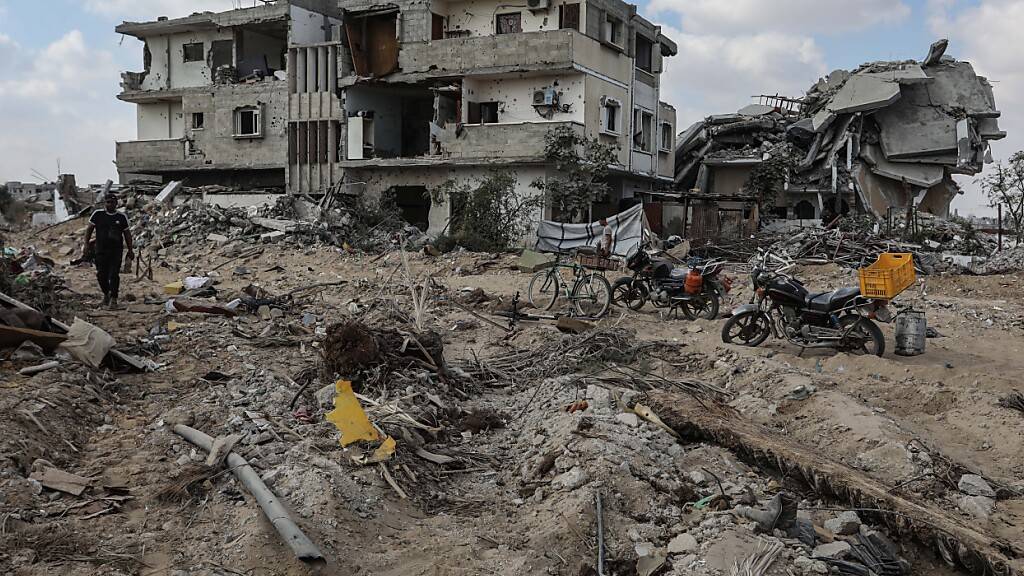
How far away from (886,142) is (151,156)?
25384 millimetres

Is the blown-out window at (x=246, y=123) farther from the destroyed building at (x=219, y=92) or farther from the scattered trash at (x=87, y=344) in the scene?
the scattered trash at (x=87, y=344)

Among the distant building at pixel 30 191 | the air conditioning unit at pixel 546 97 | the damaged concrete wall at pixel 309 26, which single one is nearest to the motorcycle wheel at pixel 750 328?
the air conditioning unit at pixel 546 97

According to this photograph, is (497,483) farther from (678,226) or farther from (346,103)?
(346,103)

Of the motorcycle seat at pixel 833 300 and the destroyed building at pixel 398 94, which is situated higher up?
the destroyed building at pixel 398 94

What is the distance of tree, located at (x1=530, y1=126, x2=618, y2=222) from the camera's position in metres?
21.6

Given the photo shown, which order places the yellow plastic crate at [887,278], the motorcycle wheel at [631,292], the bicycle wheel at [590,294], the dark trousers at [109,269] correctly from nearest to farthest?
the yellow plastic crate at [887,278], the dark trousers at [109,269], the bicycle wheel at [590,294], the motorcycle wheel at [631,292]

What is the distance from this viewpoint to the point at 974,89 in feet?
89.3

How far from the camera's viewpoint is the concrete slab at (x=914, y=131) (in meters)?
27.2

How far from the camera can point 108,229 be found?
35.5ft

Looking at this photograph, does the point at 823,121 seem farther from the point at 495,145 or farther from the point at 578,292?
the point at 578,292

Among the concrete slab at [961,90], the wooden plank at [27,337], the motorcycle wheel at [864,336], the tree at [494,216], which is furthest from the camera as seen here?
the concrete slab at [961,90]

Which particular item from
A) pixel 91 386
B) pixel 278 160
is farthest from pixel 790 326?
pixel 278 160

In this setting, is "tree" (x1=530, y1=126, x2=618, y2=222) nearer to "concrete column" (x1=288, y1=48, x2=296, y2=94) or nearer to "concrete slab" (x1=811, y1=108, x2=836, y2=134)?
"concrete column" (x1=288, y1=48, x2=296, y2=94)

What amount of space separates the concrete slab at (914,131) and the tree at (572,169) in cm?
1119
